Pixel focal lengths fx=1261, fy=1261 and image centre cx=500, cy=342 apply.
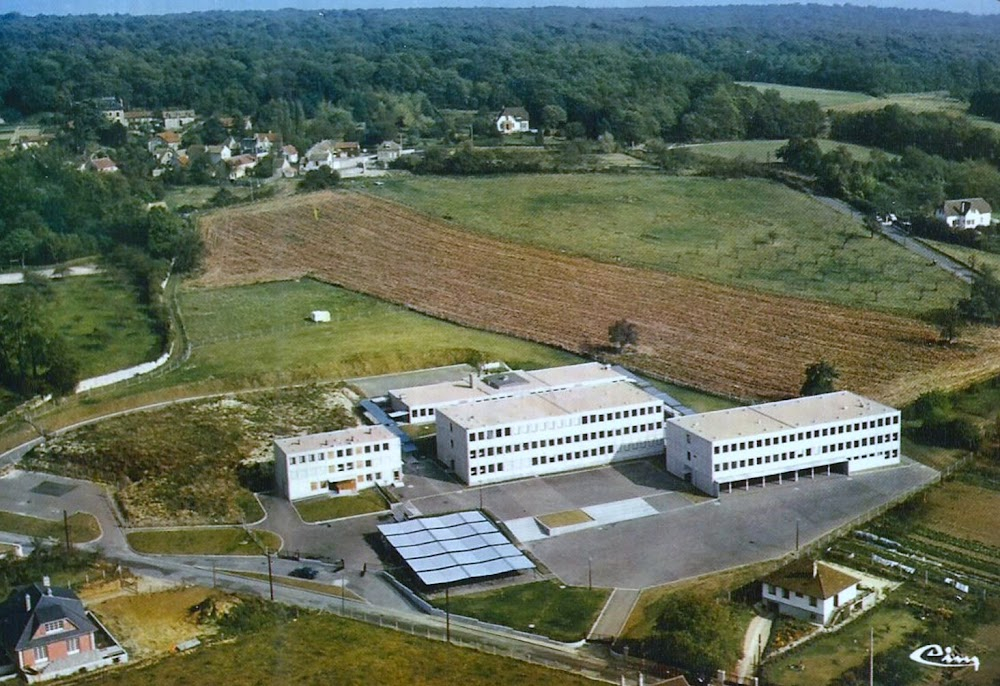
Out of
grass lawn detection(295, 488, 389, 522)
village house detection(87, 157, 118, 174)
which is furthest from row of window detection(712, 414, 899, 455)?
village house detection(87, 157, 118, 174)

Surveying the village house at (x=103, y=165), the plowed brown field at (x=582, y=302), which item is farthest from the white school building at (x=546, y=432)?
the village house at (x=103, y=165)

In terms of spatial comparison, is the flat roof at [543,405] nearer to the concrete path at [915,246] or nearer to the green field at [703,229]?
the green field at [703,229]

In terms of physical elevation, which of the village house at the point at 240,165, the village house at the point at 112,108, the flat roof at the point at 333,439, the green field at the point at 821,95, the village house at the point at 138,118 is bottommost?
the flat roof at the point at 333,439

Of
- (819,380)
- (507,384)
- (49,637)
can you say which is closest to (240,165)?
(507,384)

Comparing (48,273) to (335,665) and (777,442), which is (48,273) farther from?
(335,665)

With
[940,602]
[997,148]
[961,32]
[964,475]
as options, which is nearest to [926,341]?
[964,475]

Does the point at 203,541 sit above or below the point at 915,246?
below

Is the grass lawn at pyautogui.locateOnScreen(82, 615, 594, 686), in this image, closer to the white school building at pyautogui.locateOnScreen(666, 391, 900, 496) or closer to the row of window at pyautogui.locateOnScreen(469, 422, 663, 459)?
the row of window at pyautogui.locateOnScreen(469, 422, 663, 459)
